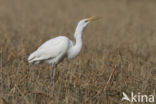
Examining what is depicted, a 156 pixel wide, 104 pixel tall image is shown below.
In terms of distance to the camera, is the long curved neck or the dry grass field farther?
the long curved neck

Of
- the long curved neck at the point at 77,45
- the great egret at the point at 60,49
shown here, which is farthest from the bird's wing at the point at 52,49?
the long curved neck at the point at 77,45

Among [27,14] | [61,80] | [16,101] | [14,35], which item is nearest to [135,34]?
[14,35]

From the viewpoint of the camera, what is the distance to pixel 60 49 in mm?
6422

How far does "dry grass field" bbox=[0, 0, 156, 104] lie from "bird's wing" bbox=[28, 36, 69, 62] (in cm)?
26

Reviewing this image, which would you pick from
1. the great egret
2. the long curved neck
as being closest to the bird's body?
the great egret

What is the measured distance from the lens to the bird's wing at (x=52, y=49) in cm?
639

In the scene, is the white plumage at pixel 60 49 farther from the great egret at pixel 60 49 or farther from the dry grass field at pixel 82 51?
the dry grass field at pixel 82 51

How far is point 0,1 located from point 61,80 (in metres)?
14.7

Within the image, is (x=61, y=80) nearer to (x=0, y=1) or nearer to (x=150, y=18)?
(x=150, y=18)

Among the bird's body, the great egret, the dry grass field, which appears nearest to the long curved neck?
the great egret

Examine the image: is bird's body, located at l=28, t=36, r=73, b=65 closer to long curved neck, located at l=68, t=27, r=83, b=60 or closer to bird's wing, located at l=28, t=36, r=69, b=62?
bird's wing, located at l=28, t=36, r=69, b=62

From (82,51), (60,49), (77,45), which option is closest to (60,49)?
(60,49)

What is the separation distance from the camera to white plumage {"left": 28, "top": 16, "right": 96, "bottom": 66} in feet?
21.0

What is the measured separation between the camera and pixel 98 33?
40.6ft
